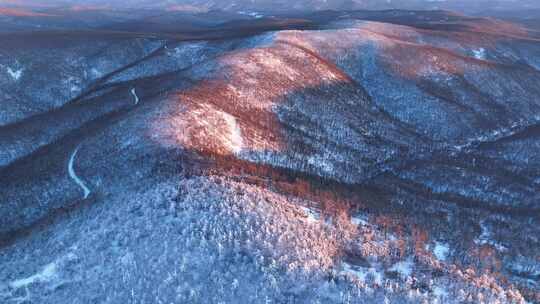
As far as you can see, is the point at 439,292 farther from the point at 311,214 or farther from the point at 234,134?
the point at 234,134

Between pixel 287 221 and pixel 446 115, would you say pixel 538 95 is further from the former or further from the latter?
pixel 287 221

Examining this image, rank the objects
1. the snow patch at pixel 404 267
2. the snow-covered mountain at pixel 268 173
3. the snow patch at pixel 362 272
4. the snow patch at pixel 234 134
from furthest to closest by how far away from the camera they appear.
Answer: the snow patch at pixel 234 134, the snow patch at pixel 404 267, the snow patch at pixel 362 272, the snow-covered mountain at pixel 268 173

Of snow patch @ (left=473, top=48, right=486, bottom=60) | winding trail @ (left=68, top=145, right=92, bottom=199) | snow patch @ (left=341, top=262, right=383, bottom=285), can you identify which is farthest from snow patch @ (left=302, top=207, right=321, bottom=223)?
snow patch @ (left=473, top=48, right=486, bottom=60)

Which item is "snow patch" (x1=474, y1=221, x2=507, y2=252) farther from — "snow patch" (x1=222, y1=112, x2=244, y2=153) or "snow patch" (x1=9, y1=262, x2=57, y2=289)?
"snow patch" (x1=9, y1=262, x2=57, y2=289)

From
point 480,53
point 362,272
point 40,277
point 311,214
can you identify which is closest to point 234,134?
point 311,214

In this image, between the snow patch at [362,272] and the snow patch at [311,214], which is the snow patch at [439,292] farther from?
the snow patch at [311,214]

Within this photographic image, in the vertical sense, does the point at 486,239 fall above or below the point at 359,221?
below

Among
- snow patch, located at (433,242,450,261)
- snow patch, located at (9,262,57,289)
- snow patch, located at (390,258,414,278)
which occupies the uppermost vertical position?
snow patch, located at (9,262,57,289)

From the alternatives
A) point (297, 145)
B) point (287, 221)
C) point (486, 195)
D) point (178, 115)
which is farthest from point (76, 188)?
point (486, 195)

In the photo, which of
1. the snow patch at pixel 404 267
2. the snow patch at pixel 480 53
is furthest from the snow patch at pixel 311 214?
the snow patch at pixel 480 53

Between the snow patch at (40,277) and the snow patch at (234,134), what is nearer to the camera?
the snow patch at (40,277)

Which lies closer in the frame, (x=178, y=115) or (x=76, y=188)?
(x=76, y=188)
